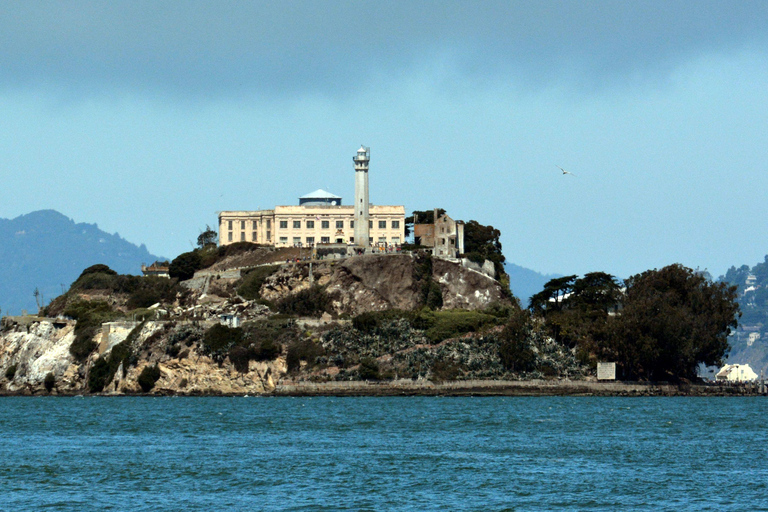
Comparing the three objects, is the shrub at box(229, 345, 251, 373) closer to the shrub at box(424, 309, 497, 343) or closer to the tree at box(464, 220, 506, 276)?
the shrub at box(424, 309, 497, 343)

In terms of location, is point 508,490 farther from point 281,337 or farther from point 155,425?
point 281,337

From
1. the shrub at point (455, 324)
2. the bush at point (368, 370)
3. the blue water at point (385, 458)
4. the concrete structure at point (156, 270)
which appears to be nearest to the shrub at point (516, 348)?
the shrub at point (455, 324)

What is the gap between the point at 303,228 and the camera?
13712cm

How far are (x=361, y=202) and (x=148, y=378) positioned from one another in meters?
32.8

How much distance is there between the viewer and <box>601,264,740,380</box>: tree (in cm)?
10694

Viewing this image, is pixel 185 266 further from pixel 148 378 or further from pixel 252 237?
pixel 148 378

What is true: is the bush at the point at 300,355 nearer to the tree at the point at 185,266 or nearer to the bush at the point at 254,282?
the bush at the point at 254,282

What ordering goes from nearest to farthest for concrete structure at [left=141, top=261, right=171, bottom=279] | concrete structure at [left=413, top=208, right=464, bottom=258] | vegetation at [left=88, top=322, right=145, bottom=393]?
vegetation at [left=88, top=322, right=145, bottom=393] → concrete structure at [left=413, top=208, right=464, bottom=258] → concrete structure at [left=141, top=261, right=171, bottom=279]

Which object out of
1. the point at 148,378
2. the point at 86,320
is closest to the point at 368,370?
the point at 148,378

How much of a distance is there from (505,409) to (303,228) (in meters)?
54.7

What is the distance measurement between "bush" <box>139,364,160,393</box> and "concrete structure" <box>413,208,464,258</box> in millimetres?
33748

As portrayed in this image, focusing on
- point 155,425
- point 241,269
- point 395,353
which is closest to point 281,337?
point 395,353

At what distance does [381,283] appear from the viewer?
120938 millimetres

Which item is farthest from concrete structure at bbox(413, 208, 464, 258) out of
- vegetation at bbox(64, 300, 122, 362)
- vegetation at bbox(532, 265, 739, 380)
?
vegetation at bbox(64, 300, 122, 362)
